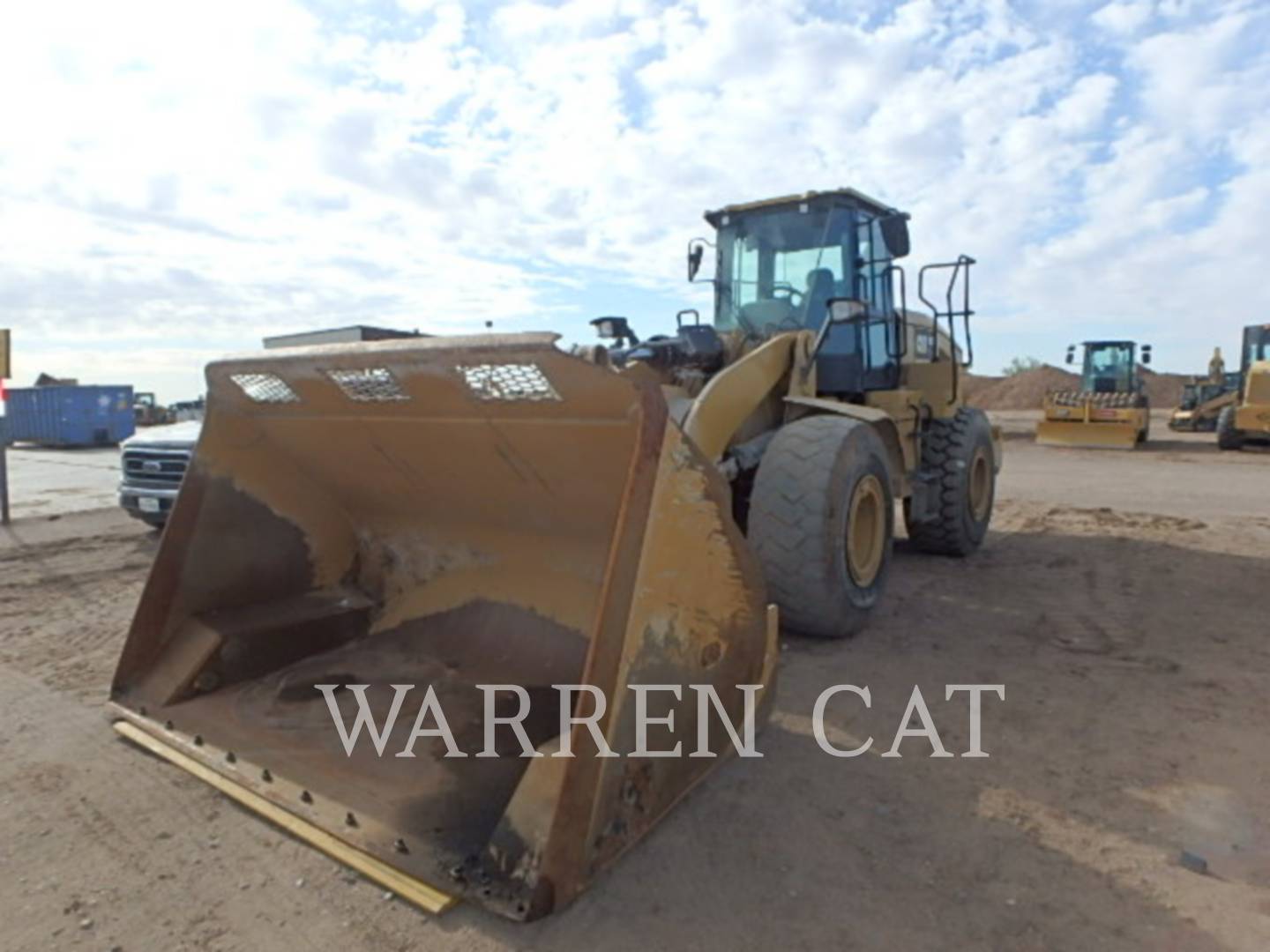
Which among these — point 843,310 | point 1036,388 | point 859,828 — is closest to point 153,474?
point 843,310

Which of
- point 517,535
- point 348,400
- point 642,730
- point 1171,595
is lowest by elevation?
point 1171,595

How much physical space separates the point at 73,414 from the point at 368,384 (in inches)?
1017

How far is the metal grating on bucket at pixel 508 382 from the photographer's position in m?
2.75

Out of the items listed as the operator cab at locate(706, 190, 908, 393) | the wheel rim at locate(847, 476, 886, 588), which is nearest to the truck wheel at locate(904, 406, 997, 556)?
the operator cab at locate(706, 190, 908, 393)

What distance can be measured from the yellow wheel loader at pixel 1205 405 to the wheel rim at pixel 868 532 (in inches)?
921

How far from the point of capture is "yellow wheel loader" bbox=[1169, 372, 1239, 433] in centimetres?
2425

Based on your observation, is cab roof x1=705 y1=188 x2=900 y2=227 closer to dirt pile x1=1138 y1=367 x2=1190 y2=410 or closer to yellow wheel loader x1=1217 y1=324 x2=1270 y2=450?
yellow wheel loader x1=1217 y1=324 x2=1270 y2=450

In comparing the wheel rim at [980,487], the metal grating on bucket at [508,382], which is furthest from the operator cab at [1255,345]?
the metal grating on bucket at [508,382]

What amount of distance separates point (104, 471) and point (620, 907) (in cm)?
1765

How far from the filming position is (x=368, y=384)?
3348 mm

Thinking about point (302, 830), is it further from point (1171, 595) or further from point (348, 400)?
point (1171, 595)

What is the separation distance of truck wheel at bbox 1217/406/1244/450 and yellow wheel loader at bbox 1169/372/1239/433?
488 centimetres

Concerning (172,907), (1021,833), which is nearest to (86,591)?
(172,907)

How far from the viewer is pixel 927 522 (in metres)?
6.88
